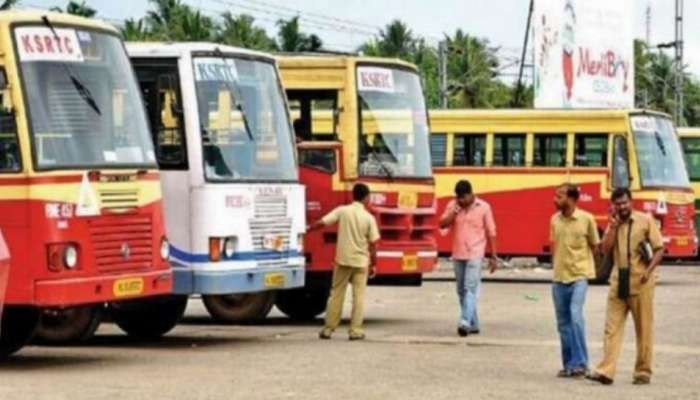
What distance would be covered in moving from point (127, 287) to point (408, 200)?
7254mm

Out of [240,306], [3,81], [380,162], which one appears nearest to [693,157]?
[380,162]

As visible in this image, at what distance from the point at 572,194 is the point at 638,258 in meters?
0.92

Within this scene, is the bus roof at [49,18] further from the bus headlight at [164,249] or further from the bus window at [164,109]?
the bus headlight at [164,249]

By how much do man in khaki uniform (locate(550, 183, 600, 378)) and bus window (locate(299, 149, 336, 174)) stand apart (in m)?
6.57

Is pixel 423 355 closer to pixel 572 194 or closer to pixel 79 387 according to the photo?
pixel 572 194

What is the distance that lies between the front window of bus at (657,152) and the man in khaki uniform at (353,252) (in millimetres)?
14498

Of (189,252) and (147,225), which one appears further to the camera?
(189,252)

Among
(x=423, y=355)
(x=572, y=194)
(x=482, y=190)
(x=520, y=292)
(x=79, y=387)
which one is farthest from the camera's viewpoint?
(x=482, y=190)

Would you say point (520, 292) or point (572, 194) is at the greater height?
point (572, 194)

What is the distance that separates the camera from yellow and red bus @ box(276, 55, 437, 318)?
2462 centimetres

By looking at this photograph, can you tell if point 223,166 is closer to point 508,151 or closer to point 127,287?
point 127,287

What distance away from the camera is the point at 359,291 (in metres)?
22.5

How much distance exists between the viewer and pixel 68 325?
21.1 metres

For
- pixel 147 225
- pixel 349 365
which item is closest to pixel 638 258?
pixel 349 365
